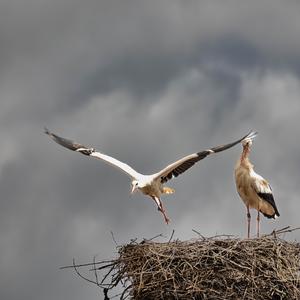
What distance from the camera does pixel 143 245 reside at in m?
15.4

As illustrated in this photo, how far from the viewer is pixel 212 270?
14703 millimetres

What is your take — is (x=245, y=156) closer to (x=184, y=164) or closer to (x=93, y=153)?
(x=184, y=164)

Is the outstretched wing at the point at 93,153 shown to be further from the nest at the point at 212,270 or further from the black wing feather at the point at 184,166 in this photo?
the nest at the point at 212,270

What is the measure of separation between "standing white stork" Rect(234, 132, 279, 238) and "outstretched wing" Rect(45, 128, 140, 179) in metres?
2.30

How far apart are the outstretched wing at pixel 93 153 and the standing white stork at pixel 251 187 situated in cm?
230

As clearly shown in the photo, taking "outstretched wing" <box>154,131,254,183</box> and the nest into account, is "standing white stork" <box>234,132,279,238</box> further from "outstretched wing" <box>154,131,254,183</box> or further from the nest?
the nest

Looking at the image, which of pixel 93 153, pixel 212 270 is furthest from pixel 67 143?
pixel 212 270

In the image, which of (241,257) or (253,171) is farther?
(253,171)

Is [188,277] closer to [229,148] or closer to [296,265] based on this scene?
[296,265]

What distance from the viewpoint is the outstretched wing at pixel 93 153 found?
20766 mm

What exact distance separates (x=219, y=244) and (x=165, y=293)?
1.15 m

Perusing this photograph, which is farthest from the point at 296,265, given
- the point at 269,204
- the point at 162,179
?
the point at 162,179

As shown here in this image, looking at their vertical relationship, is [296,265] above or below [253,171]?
below

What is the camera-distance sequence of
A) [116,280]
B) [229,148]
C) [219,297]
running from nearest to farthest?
[219,297] < [116,280] < [229,148]
